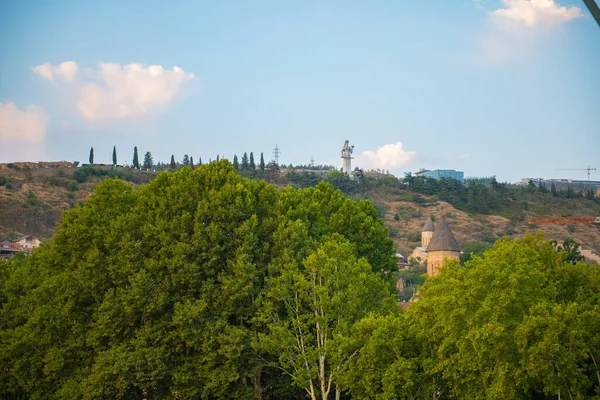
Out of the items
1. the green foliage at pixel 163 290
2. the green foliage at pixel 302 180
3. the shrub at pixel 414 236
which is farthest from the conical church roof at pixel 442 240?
the green foliage at pixel 302 180

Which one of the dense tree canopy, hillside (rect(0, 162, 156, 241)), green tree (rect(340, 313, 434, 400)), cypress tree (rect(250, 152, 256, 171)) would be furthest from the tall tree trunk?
cypress tree (rect(250, 152, 256, 171))

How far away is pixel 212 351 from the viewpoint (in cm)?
2680

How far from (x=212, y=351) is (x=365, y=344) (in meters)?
6.34

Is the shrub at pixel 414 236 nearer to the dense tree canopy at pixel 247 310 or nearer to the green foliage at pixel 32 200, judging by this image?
the green foliage at pixel 32 200

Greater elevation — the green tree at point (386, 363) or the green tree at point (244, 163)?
the green tree at point (244, 163)

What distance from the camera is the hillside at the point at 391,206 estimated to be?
88.4 m

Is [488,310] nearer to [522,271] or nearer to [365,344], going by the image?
[522,271]

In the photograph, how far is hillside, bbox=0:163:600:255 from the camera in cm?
8838

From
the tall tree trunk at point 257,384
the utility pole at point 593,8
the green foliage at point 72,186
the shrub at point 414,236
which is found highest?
the utility pole at point 593,8

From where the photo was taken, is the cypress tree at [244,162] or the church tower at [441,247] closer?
the church tower at [441,247]

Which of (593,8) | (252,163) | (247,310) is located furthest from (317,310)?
(252,163)

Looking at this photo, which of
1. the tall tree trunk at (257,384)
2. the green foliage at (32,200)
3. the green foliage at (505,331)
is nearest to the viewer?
the green foliage at (505,331)

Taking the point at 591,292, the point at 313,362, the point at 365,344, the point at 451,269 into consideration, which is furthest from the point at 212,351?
the point at 591,292

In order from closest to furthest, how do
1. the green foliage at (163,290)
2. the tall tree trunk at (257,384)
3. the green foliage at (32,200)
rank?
1. the green foliage at (163,290)
2. the tall tree trunk at (257,384)
3. the green foliage at (32,200)
